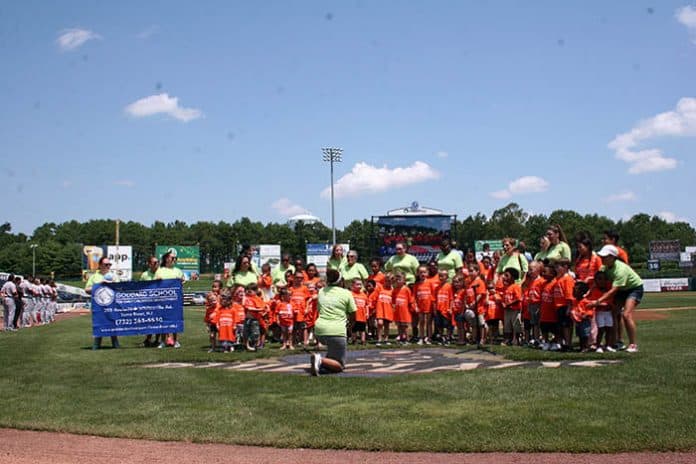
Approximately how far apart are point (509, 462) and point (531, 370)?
3834 mm

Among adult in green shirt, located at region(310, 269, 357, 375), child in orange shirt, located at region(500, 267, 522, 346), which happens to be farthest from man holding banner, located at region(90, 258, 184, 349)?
child in orange shirt, located at region(500, 267, 522, 346)

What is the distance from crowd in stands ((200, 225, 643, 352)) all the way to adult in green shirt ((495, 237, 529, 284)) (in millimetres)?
20

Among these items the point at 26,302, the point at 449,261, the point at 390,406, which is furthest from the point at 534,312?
the point at 26,302

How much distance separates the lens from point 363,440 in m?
6.42

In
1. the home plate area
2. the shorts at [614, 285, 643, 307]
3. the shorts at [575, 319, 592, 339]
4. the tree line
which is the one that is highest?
the tree line

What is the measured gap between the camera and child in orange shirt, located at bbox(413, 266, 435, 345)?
1446 cm

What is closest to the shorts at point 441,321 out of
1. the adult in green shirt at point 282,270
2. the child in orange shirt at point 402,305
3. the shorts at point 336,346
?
the child in orange shirt at point 402,305

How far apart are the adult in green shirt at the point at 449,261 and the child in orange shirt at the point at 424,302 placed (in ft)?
2.21

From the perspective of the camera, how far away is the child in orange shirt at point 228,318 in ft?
45.2

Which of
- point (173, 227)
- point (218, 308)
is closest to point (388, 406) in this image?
point (218, 308)

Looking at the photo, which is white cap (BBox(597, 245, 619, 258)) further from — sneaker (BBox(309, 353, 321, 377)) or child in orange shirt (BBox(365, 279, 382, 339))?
child in orange shirt (BBox(365, 279, 382, 339))

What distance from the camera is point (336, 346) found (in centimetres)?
1016

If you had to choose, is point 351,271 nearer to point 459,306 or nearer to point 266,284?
point 266,284

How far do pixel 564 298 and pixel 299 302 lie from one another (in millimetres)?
5229
